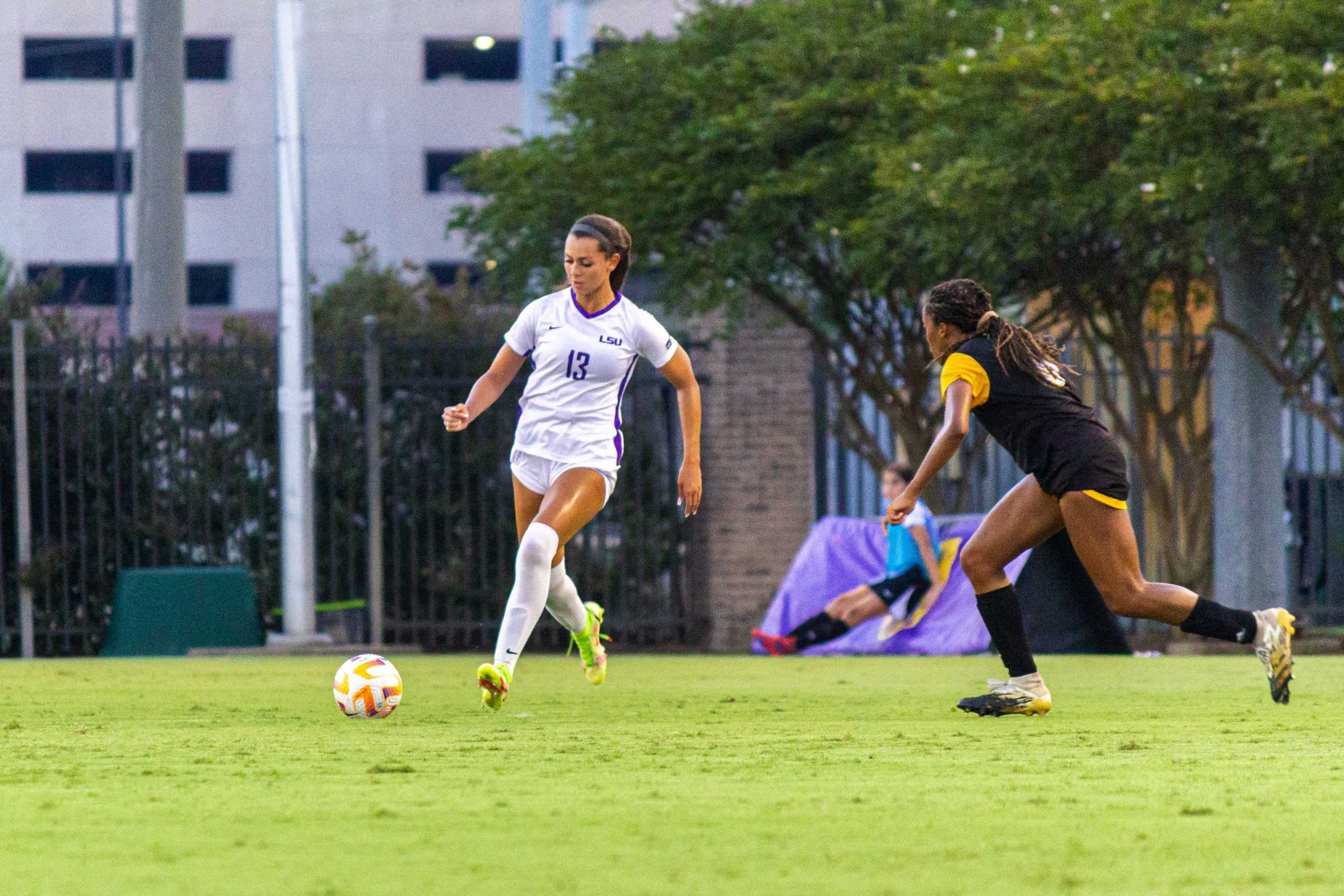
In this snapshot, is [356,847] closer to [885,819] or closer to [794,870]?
[794,870]

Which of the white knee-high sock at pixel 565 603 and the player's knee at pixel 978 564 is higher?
the player's knee at pixel 978 564

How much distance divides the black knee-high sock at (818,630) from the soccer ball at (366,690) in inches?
342

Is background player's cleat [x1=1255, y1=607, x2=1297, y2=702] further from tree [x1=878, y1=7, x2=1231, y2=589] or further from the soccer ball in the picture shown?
tree [x1=878, y1=7, x2=1231, y2=589]

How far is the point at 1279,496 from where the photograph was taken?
17266 mm

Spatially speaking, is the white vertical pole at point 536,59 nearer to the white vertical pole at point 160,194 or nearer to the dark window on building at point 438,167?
the white vertical pole at point 160,194

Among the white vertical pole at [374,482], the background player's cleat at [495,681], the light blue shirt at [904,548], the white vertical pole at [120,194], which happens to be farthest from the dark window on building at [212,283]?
the background player's cleat at [495,681]

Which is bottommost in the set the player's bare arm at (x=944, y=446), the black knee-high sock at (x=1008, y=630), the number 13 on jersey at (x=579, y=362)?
the black knee-high sock at (x=1008, y=630)

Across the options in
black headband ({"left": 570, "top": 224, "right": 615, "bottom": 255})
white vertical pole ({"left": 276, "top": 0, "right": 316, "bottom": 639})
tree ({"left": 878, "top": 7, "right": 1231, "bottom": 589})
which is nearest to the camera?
black headband ({"left": 570, "top": 224, "right": 615, "bottom": 255})

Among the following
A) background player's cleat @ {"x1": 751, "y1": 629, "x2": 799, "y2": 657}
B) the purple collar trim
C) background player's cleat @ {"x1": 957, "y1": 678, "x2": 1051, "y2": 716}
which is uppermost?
the purple collar trim

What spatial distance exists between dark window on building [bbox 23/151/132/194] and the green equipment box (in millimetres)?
41898

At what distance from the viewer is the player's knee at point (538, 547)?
8.39 m

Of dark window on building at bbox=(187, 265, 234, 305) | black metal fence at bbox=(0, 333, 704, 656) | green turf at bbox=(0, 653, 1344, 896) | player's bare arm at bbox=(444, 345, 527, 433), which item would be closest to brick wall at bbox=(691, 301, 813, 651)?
black metal fence at bbox=(0, 333, 704, 656)

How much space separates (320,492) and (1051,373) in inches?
456

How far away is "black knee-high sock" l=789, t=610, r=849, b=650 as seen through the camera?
16.8 meters
